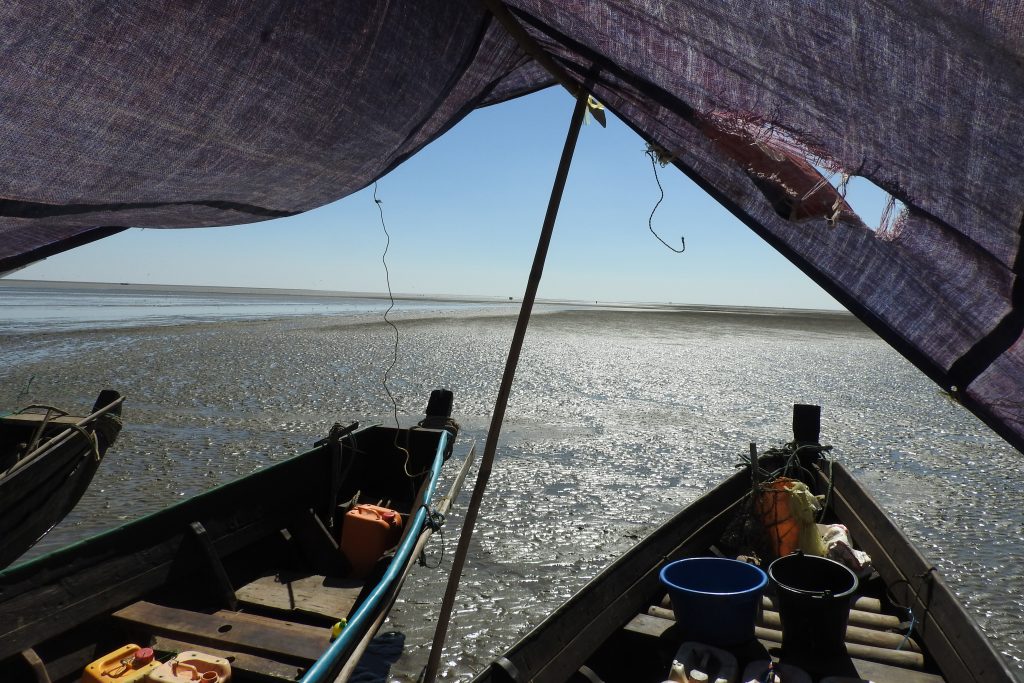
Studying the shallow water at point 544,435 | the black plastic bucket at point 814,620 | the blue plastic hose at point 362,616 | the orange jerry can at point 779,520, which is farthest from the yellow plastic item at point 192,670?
the orange jerry can at point 779,520

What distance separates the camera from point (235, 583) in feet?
14.8

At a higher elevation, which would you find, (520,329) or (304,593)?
(520,329)

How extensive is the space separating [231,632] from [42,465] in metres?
2.67

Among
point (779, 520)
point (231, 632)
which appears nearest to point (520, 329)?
point (231, 632)

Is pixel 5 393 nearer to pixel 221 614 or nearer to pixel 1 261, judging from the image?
pixel 221 614

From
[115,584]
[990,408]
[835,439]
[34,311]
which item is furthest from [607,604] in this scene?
[34,311]

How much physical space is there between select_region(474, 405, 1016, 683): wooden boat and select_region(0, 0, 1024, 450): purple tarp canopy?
1.88m

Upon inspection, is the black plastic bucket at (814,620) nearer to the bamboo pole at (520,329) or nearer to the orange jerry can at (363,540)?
the bamboo pole at (520,329)

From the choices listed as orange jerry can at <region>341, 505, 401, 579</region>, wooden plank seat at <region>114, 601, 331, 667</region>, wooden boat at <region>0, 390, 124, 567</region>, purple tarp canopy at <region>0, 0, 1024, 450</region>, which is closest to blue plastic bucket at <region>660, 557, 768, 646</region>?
purple tarp canopy at <region>0, 0, 1024, 450</region>

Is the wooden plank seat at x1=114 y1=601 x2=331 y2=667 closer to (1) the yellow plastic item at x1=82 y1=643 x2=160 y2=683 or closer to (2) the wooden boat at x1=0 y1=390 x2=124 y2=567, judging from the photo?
(1) the yellow plastic item at x1=82 y1=643 x2=160 y2=683

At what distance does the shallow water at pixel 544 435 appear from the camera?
6207mm

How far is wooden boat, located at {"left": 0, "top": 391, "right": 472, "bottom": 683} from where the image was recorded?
3236 millimetres

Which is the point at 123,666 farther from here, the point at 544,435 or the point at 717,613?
the point at 544,435

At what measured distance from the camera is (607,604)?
355cm
